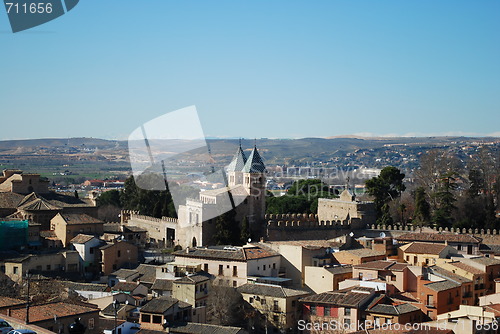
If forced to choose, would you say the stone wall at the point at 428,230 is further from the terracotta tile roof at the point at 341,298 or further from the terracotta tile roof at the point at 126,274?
the terracotta tile roof at the point at 126,274

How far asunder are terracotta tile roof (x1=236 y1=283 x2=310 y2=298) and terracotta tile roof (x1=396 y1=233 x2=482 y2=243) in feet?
24.9

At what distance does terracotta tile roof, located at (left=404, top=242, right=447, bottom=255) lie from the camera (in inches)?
1153

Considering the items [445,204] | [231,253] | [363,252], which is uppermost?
[445,204]

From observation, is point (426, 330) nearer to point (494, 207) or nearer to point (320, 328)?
point (320, 328)

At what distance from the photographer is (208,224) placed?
33.2 metres

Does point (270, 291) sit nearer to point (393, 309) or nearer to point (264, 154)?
point (393, 309)

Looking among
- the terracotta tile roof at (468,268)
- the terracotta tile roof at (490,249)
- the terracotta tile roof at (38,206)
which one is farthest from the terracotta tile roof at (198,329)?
the terracotta tile roof at (38,206)

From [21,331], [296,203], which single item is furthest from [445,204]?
[21,331]

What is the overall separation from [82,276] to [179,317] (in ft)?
25.1

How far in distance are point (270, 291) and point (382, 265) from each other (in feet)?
14.3

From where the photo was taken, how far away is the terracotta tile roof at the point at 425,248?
2928 cm

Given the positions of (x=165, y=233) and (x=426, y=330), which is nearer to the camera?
(x=426, y=330)

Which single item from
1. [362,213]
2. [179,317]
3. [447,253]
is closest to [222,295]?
[179,317]

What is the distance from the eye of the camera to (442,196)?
3631 cm
